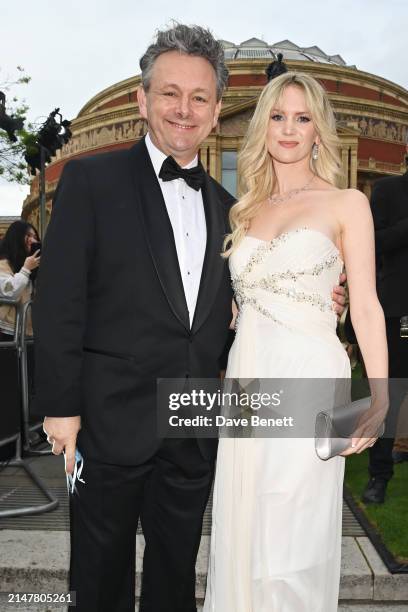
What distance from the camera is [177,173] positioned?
267 cm

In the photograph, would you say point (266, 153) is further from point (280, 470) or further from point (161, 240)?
point (280, 470)

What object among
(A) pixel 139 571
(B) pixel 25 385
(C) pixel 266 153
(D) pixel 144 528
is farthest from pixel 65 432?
(B) pixel 25 385

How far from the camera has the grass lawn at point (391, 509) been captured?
418 centimetres

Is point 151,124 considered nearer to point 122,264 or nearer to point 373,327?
point 122,264

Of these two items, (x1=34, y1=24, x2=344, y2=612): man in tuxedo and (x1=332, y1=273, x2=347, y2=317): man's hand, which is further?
(x1=332, y1=273, x2=347, y2=317): man's hand

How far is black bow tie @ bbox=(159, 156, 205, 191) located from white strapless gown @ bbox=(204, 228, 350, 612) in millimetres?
361

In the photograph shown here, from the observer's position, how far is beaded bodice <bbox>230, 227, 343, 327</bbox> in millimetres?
2754

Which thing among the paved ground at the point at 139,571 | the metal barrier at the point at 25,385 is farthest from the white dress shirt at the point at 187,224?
the metal barrier at the point at 25,385

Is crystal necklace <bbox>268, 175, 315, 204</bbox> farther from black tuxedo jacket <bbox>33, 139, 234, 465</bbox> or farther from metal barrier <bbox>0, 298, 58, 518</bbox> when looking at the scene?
metal barrier <bbox>0, 298, 58, 518</bbox>

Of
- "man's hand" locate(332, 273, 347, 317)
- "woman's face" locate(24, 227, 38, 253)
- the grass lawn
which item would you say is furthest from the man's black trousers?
"woman's face" locate(24, 227, 38, 253)

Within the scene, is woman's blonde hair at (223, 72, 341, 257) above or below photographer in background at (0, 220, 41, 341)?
above

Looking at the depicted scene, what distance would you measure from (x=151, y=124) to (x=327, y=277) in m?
1.03

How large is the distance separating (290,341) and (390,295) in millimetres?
2403

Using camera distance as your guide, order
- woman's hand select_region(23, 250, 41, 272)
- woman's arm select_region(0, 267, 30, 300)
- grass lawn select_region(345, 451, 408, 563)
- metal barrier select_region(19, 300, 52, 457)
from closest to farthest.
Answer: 1. grass lawn select_region(345, 451, 408, 563)
2. metal barrier select_region(19, 300, 52, 457)
3. woman's arm select_region(0, 267, 30, 300)
4. woman's hand select_region(23, 250, 41, 272)
